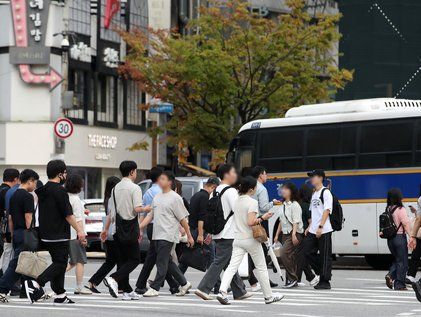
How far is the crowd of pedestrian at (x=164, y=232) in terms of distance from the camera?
19.1 metres

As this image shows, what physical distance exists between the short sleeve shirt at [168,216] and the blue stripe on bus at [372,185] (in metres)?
10.9

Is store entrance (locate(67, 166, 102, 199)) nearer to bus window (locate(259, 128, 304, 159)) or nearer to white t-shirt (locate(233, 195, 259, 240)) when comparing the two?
bus window (locate(259, 128, 304, 159))

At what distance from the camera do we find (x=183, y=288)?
21.8m

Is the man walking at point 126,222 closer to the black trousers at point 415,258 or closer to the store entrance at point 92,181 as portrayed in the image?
the black trousers at point 415,258

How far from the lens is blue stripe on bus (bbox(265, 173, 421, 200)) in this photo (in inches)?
1209

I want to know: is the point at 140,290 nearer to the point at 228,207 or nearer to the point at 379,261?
the point at 228,207

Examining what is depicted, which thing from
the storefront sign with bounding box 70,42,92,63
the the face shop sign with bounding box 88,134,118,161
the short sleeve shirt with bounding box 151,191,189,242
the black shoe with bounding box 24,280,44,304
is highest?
the storefront sign with bounding box 70,42,92,63

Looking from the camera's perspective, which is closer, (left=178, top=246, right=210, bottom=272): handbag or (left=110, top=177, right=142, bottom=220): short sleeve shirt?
(left=110, top=177, right=142, bottom=220): short sleeve shirt

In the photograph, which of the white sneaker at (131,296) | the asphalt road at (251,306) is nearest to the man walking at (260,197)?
the asphalt road at (251,306)

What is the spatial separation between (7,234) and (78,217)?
1160mm

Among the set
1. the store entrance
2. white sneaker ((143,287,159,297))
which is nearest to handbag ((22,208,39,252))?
white sneaker ((143,287,159,297))

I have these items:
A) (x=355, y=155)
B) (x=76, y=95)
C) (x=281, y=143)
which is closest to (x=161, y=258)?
(x=355, y=155)

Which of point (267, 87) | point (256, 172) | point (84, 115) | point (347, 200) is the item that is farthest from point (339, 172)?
point (84, 115)

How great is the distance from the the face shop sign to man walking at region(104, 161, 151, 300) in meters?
35.0
